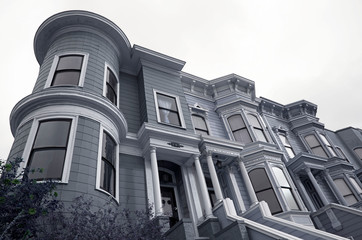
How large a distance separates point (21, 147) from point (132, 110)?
5.00 m

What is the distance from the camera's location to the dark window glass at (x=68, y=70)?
1023 centimetres

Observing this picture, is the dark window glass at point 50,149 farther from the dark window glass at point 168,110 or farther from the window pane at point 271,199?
the window pane at point 271,199

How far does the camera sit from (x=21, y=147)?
817 cm

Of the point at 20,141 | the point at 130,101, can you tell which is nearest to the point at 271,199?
the point at 130,101

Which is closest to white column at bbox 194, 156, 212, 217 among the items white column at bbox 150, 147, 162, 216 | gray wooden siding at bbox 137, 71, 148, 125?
white column at bbox 150, 147, 162, 216

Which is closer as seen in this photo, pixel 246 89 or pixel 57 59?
pixel 57 59

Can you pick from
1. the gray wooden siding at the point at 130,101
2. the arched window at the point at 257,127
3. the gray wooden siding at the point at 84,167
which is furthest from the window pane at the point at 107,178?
the arched window at the point at 257,127

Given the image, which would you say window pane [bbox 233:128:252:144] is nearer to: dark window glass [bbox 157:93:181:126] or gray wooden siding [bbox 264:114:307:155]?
dark window glass [bbox 157:93:181:126]

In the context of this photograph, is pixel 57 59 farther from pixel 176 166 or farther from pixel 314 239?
pixel 314 239

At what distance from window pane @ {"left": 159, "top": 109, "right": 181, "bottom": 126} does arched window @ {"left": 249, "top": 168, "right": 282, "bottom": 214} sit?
463 centimetres

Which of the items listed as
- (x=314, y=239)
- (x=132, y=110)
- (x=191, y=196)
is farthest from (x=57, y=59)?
(x=314, y=239)

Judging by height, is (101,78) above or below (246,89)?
below

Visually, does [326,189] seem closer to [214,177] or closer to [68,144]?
[214,177]

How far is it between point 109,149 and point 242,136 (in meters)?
8.36
